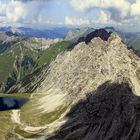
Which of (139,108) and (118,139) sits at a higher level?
(139,108)
